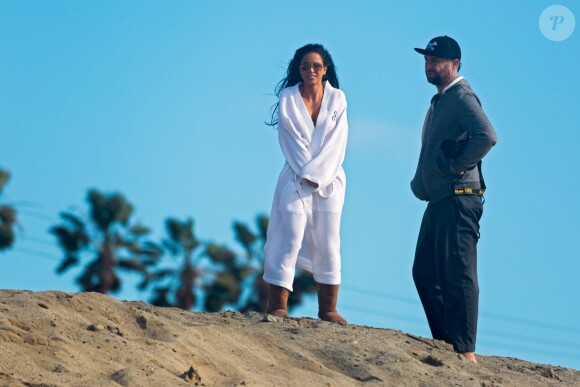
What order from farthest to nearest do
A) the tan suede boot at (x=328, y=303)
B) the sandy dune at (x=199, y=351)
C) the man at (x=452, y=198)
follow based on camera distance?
the tan suede boot at (x=328, y=303), the man at (x=452, y=198), the sandy dune at (x=199, y=351)

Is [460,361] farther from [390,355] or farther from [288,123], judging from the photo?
[288,123]

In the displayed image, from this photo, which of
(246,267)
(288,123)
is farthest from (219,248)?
(288,123)

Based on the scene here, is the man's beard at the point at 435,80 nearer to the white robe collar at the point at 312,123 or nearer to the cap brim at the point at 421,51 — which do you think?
the cap brim at the point at 421,51

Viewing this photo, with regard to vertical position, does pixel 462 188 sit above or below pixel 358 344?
above

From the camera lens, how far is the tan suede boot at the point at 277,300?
9.41 meters

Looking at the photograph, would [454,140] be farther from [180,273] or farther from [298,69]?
[180,273]

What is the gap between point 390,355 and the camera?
27.6ft

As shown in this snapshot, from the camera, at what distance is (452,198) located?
29.9 feet

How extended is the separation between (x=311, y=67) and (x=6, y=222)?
3125 centimetres

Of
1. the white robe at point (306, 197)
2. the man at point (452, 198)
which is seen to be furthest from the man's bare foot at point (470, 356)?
the white robe at point (306, 197)

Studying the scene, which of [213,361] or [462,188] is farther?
[462,188]

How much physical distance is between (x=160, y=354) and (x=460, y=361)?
2582 mm

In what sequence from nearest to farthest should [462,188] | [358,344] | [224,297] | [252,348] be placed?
[252,348] → [358,344] → [462,188] → [224,297]

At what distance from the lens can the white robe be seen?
30.8 feet
